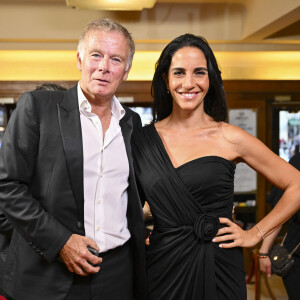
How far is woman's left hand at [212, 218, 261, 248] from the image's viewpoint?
80.0 inches

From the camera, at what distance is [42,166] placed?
1.78 meters

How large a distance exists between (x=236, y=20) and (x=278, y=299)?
3.02m

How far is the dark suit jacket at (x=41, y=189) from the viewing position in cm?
173

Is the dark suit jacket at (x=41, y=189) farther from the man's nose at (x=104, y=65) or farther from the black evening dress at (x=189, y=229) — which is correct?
the black evening dress at (x=189, y=229)

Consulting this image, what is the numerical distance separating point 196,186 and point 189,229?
0.63ft

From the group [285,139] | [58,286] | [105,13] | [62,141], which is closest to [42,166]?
[62,141]

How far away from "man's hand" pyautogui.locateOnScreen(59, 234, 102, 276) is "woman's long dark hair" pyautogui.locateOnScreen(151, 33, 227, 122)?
0.84 m

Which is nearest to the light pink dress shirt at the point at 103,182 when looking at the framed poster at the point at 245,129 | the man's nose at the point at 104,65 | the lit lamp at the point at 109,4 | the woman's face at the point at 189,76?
the man's nose at the point at 104,65

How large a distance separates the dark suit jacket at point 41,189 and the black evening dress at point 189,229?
0.40m

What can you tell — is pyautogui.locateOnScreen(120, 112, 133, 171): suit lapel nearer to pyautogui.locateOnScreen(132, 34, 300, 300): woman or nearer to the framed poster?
pyautogui.locateOnScreen(132, 34, 300, 300): woman

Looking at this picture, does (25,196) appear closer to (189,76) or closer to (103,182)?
(103,182)

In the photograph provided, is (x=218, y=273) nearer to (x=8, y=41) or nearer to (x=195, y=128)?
(x=195, y=128)

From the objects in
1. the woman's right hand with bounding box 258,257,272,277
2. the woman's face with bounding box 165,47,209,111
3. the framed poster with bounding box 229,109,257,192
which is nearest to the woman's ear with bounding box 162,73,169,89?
the woman's face with bounding box 165,47,209,111

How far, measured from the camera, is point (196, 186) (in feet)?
6.63
